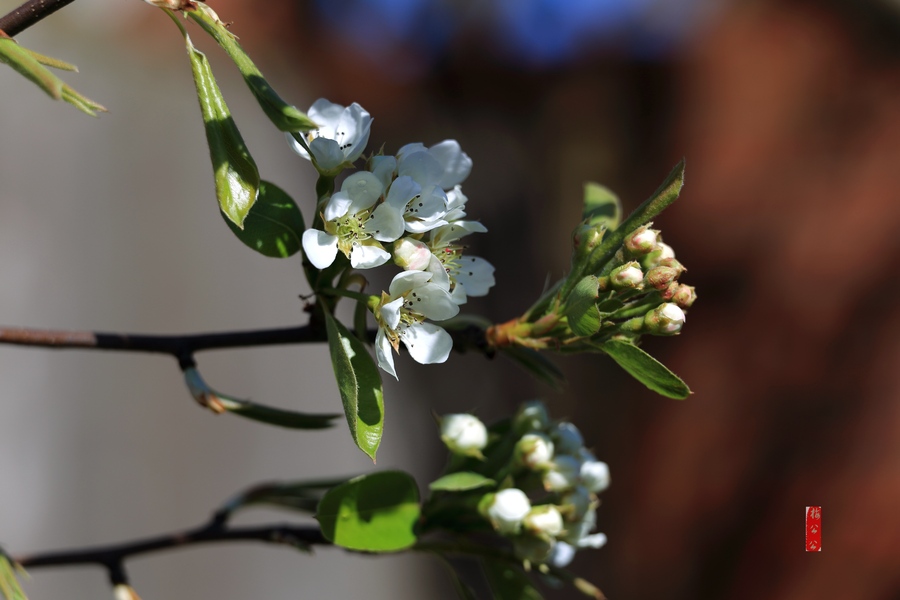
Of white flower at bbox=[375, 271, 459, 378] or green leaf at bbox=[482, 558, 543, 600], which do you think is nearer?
white flower at bbox=[375, 271, 459, 378]

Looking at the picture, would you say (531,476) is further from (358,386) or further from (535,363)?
(358,386)

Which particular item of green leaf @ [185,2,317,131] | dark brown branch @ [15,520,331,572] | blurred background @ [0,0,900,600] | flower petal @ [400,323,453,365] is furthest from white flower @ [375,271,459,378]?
blurred background @ [0,0,900,600]

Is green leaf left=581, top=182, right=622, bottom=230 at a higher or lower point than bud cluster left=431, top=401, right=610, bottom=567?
higher

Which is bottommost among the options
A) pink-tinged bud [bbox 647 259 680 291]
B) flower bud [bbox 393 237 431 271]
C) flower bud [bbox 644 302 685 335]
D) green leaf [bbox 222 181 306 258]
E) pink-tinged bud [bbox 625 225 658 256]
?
green leaf [bbox 222 181 306 258]

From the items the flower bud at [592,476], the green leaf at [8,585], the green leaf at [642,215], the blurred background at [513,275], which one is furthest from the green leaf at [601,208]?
the blurred background at [513,275]

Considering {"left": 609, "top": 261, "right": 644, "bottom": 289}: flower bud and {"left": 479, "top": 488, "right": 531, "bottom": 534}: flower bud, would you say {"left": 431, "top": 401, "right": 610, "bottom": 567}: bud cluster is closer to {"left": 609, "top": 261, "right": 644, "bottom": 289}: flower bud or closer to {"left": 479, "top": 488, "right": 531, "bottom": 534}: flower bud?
{"left": 479, "top": 488, "right": 531, "bottom": 534}: flower bud

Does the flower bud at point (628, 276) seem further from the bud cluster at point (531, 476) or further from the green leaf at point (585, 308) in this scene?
the bud cluster at point (531, 476)
